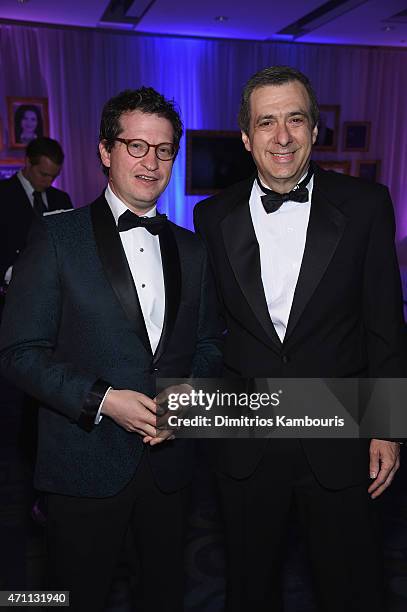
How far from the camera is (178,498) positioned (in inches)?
77.5

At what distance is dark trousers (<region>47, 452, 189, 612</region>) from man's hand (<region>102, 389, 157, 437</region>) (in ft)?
0.69

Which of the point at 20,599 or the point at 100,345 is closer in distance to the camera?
the point at 100,345

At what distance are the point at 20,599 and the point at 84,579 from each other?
3.73ft

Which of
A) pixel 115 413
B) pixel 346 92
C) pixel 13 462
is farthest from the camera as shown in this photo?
pixel 346 92

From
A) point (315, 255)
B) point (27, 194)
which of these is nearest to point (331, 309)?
point (315, 255)

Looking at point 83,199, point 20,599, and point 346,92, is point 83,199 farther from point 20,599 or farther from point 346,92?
point 20,599

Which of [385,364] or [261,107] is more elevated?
[261,107]

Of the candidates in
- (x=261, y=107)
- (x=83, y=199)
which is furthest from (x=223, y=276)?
(x=83, y=199)

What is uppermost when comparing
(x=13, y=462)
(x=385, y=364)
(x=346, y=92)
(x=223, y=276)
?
(x=346, y=92)

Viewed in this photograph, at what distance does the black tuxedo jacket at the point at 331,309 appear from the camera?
77.1 inches

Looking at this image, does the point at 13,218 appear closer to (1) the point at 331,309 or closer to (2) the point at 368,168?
(1) the point at 331,309

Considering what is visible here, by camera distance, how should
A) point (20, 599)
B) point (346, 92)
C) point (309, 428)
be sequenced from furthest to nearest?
point (346, 92) → point (20, 599) → point (309, 428)

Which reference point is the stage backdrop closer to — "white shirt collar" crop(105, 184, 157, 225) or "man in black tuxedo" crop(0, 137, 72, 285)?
"man in black tuxedo" crop(0, 137, 72, 285)

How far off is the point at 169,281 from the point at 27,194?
315 cm
